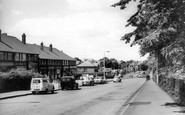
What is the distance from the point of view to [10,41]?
66.1 m

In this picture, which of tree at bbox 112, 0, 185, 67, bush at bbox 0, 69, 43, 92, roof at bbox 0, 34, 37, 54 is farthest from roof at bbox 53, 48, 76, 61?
tree at bbox 112, 0, 185, 67

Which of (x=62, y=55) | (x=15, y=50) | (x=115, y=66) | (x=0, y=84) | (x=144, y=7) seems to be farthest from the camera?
(x=115, y=66)

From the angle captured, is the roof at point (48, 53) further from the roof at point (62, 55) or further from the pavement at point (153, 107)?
the pavement at point (153, 107)

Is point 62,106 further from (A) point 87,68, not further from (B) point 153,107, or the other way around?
(A) point 87,68

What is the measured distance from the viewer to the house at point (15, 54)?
193 ft

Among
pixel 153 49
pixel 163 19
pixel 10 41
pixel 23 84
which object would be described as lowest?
pixel 23 84

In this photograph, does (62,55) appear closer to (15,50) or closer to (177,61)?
(15,50)

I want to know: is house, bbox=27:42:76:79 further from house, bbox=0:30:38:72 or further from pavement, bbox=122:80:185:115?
pavement, bbox=122:80:185:115

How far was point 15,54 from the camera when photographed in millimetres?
63438

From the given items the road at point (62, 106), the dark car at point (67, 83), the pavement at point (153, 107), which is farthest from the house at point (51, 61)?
the pavement at point (153, 107)

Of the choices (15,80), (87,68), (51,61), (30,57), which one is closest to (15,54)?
(30,57)

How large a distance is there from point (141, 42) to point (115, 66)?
169 meters

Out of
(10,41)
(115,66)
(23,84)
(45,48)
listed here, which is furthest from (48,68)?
(115,66)

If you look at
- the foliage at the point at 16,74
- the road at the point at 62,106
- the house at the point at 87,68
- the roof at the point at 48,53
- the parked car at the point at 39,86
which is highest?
the roof at the point at 48,53
